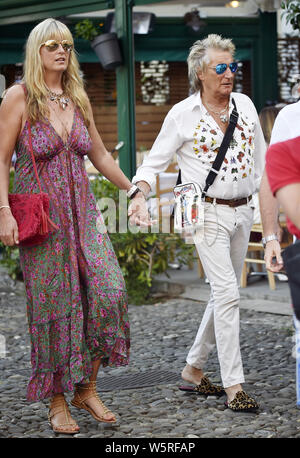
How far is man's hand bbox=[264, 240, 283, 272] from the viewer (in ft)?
12.2

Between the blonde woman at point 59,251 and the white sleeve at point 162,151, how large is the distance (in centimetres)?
56

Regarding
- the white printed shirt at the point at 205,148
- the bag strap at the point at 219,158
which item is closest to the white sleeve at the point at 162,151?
the white printed shirt at the point at 205,148

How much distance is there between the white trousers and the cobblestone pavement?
0.92ft

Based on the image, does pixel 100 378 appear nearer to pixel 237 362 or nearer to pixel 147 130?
pixel 237 362

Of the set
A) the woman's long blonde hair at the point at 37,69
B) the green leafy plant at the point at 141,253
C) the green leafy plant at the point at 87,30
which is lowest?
the green leafy plant at the point at 141,253

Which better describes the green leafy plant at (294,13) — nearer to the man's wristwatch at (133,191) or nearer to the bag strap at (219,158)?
the bag strap at (219,158)

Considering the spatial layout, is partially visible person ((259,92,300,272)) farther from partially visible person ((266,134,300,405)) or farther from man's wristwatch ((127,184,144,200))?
man's wristwatch ((127,184,144,200))

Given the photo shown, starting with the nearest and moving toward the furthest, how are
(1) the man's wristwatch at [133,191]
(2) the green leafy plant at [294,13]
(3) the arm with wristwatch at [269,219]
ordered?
(3) the arm with wristwatch at [269,219] → (1) the man's wristwatch at [133,191] → (2) the green leafy plant at [294,13]

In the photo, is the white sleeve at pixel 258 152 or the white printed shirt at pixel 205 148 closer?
the white printed shirt at pixel 205 148

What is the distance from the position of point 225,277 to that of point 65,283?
945 mm

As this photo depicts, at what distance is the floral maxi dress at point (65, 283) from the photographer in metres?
4.32

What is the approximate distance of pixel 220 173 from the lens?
4.80 meters

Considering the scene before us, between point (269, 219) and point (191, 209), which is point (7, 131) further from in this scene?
point (269, 219)

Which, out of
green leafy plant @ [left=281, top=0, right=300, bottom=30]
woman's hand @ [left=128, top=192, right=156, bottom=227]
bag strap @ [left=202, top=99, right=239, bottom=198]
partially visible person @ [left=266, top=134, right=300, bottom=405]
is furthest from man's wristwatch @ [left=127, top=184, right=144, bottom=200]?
green leafy plant @ [left=281, top=0, right=300, bottom=30]
